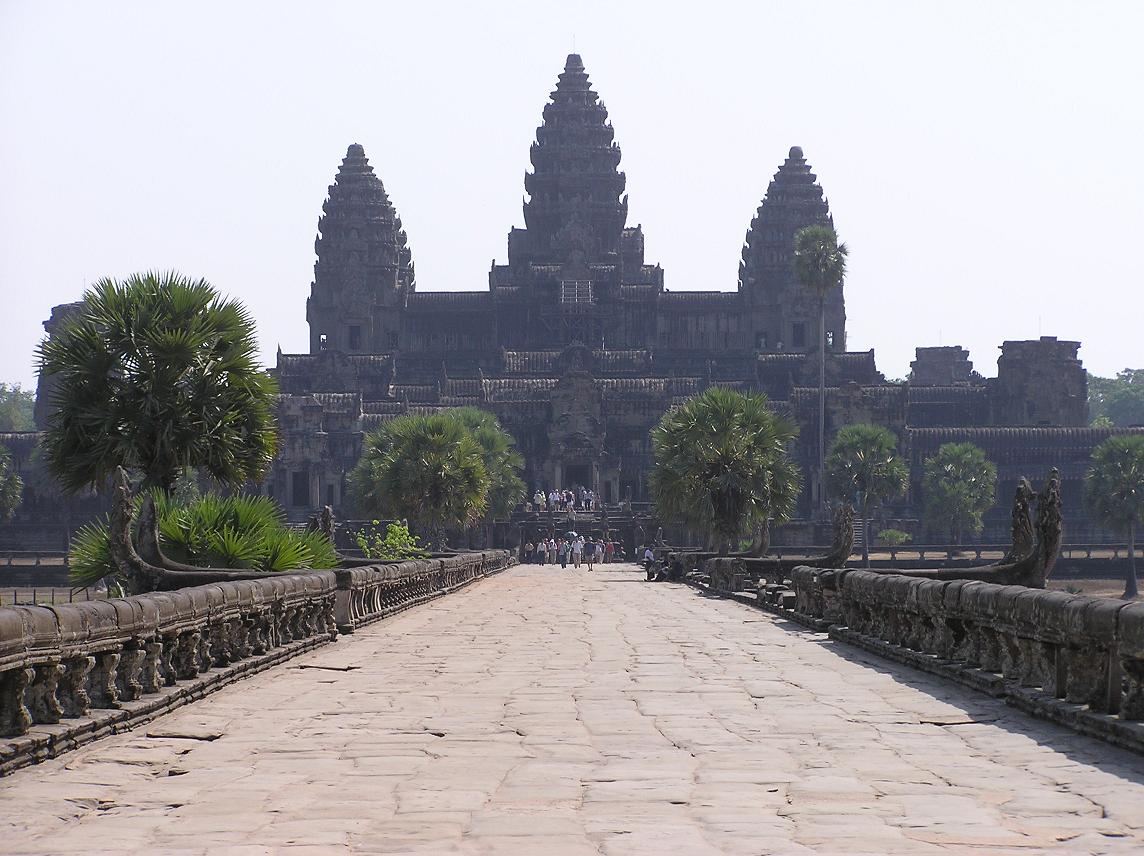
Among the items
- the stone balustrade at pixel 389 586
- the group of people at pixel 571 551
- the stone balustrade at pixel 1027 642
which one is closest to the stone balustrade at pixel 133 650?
the stone balustrade at pixel 389 586

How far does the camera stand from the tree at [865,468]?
91625 millimetres

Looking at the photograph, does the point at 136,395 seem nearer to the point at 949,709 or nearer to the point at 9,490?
the point at 949,709

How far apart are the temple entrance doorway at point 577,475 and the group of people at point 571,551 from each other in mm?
22843

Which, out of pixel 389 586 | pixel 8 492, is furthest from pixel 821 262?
pixel 389 586

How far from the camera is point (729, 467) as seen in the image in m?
51.5

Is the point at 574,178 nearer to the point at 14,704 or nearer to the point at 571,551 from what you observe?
the point at 571,551

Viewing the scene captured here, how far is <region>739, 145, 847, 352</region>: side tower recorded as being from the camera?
433 feet

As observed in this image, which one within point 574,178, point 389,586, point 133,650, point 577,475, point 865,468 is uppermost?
point 574,178

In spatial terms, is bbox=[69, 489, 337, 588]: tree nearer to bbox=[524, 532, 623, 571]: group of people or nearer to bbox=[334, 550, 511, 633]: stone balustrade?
bbox=[334, 550, 511, 633]: stone balustrade

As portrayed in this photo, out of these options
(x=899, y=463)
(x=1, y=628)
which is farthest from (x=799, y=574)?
(x=899, y=463)

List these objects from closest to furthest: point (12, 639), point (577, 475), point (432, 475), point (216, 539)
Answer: point (12, 639), point (216, 539), point (432, 475), point (577, 475)

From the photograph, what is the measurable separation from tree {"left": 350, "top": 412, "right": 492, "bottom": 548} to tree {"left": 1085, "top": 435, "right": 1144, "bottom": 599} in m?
37.9

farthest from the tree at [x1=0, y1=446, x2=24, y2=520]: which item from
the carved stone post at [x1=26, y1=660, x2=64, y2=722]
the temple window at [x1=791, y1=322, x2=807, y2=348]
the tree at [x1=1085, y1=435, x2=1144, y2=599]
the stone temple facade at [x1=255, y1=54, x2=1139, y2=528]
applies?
the carved stone post at [x1=26, y1=660, x2=64, y2=722]

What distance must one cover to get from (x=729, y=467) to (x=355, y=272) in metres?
83.8
